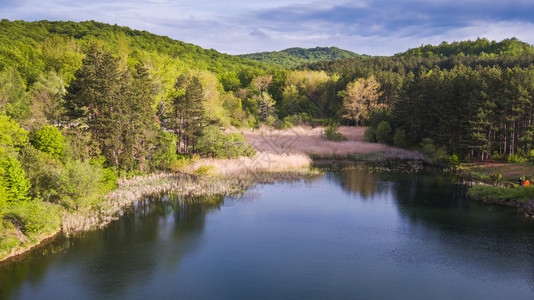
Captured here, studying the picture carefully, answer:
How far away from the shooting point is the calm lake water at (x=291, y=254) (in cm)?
2111

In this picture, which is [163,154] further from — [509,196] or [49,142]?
[509,196]

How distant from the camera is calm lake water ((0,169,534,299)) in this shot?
2111 centimetres

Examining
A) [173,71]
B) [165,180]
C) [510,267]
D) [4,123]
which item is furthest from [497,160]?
[4,123]

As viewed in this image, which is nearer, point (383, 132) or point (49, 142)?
point (49, 142)

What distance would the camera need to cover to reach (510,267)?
77.8ft

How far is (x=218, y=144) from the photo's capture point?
53.2m

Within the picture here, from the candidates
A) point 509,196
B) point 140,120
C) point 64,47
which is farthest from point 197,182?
point 64,47

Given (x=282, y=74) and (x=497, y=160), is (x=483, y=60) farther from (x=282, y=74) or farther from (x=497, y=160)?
(x=497, y=160)

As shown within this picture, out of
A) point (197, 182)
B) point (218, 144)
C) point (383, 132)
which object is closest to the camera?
point (197, 182)

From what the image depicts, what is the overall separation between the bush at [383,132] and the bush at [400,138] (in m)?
2.89

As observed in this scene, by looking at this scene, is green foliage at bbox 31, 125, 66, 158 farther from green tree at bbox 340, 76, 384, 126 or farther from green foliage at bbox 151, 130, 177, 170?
green tree at bbox 340, 76, 384, 126

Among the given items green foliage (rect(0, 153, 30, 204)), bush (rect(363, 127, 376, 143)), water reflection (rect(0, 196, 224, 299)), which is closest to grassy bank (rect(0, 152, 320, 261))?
water reflection (rect(0, 196, 224, 299))

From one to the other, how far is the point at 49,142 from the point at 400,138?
6045 centimetres

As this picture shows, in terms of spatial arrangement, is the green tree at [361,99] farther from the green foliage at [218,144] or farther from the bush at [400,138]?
the green foliage at [218,144]
